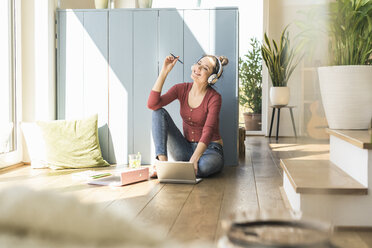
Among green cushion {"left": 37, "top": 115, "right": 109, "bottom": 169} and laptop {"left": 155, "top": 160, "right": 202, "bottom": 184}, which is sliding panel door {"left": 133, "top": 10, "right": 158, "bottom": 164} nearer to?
green cushion {"left": 37, "top": 115, "right": 109, "bottom": 169}

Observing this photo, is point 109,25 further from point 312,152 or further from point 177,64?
point 312,152

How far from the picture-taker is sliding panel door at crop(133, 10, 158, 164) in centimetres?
328

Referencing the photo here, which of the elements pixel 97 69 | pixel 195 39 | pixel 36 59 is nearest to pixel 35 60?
pixel 36 59

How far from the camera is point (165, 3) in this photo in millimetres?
3521

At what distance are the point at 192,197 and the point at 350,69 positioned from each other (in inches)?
36.6

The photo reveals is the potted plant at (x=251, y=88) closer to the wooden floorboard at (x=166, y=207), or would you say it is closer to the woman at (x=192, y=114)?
the woman at (x=192, y=114)

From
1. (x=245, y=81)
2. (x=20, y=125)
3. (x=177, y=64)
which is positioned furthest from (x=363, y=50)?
(x=245, y=81)

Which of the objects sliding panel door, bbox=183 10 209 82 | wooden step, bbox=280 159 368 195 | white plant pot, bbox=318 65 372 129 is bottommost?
wooden step, bbox=280 159 368 195

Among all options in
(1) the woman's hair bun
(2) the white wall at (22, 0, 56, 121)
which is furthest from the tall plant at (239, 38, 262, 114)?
(2) the white wall at (22, 0, 56, 121)

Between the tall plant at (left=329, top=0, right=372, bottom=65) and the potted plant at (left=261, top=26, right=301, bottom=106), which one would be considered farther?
the potted plant at (left=261, top=26, right=301, bottom=106)

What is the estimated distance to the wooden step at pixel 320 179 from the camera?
1581mm

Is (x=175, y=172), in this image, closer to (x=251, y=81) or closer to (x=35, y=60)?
(x=35, y=60)

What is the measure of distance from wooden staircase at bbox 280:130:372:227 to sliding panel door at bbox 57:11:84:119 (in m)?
1.97

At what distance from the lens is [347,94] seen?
1994 millimetres
